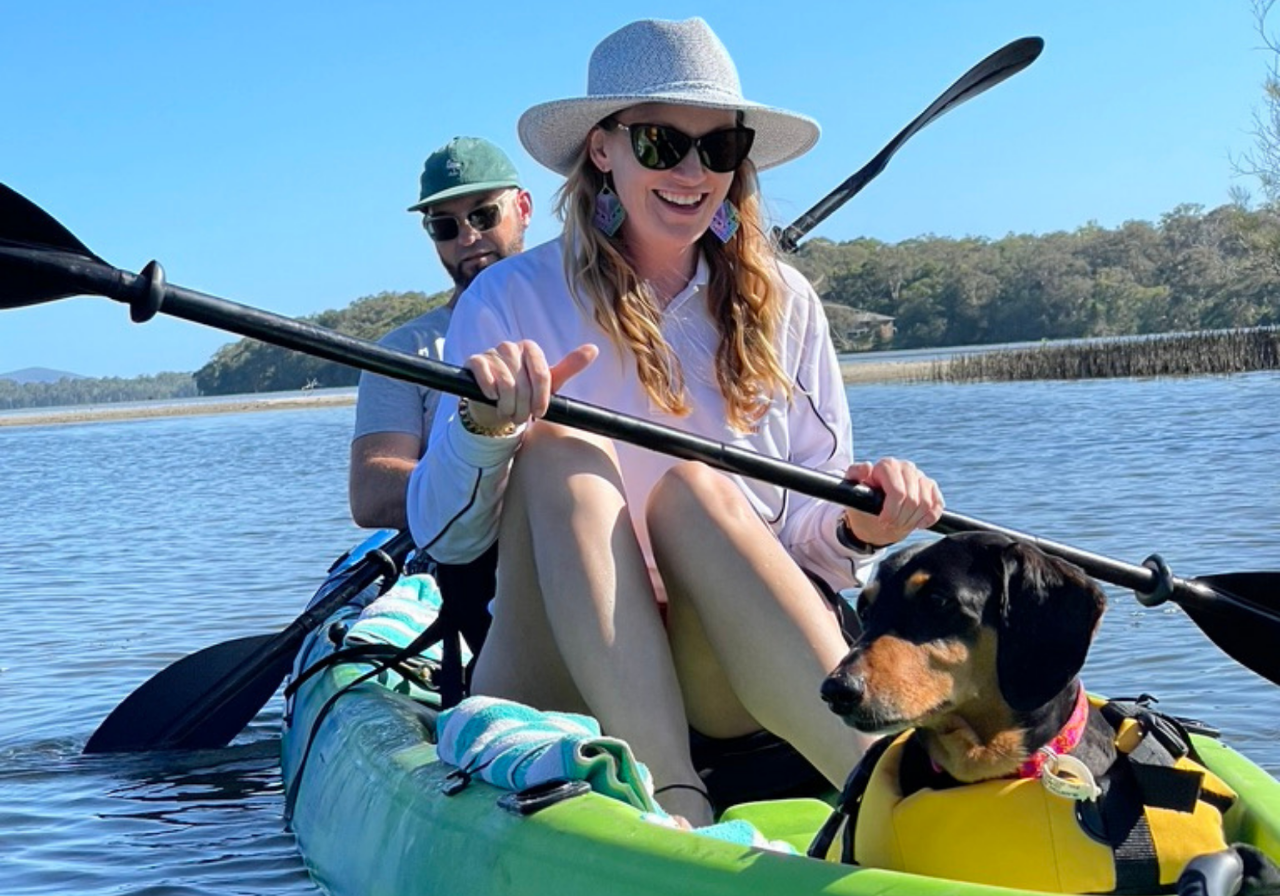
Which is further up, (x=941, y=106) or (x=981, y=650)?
(x=941, y=106)

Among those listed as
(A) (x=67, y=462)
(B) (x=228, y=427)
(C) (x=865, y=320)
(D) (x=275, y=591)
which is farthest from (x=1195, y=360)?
(C) (x=865, y=320)

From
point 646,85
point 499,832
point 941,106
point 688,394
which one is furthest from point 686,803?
point 941,106

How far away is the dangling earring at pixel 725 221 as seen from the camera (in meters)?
3.79

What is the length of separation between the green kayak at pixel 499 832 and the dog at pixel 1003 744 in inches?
8.8

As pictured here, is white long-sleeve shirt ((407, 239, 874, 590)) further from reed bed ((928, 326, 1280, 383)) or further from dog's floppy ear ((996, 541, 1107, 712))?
reed bed ((928, 326, 1280, 383))

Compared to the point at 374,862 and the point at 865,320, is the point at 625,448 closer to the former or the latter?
the point at 374,862

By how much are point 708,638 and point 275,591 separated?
8.07m

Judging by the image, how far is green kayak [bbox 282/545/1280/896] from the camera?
2338 mm

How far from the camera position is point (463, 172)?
5551 millimetres

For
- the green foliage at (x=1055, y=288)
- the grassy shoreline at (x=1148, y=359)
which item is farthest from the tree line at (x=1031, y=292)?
the grassy shoreline at (x=1148, y=359)

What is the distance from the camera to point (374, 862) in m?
3.41

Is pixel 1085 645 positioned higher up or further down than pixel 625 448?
further down

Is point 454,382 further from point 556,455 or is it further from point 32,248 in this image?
point 32,248

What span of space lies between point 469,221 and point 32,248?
251 cm
